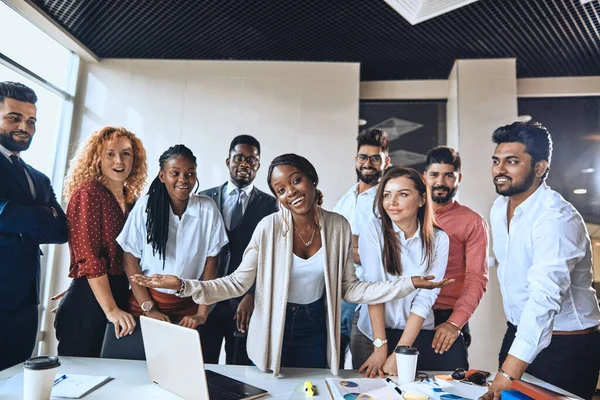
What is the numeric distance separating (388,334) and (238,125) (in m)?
2.51

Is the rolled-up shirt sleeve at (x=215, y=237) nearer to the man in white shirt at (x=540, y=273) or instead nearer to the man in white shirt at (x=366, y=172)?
the man in white shirt at (x=366, y=172)

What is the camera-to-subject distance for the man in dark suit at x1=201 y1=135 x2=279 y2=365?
248 centimetres

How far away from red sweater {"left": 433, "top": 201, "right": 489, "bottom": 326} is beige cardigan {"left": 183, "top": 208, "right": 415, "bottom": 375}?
2.44 feet

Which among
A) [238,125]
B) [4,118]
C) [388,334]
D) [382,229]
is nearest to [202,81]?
[238,125]

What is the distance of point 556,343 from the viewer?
192cm

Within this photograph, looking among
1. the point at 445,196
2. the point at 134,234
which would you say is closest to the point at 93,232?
the point at 134,234

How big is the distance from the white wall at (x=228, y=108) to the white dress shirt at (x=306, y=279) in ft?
6.32

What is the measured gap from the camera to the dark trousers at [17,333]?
2145mm

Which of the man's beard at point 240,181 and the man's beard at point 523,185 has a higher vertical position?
the man's beard at point 240,181

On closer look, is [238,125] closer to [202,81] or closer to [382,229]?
[202,81]

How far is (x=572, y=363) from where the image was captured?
189cm

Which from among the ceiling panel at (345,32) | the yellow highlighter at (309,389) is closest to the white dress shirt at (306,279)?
the yellow highlighter at (309,389)

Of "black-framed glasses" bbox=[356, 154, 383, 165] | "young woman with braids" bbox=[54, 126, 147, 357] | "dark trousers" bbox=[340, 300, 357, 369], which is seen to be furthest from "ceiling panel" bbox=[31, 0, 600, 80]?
"dark trousers" bbox=[340, 300, 357, 369]

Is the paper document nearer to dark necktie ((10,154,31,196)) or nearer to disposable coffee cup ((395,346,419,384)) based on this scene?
disposable coffee cup ((395,346,419,384))
